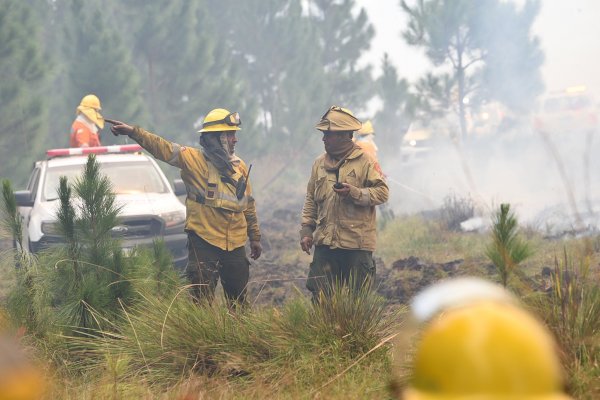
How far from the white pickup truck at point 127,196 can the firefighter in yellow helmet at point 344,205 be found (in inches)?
104

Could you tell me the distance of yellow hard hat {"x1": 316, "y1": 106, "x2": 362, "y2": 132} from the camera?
6258mm

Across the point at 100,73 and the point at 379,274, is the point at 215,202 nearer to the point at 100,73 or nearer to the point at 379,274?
the point at 379,274

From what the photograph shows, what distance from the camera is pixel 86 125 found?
11.0m

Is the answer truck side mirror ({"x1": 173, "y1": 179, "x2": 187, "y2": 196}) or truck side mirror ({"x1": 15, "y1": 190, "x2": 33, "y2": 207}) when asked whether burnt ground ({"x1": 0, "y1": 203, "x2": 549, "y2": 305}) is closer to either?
truck side mirror ({"x1": 173, "y1": 179, "x2": 187, "y2": 196})

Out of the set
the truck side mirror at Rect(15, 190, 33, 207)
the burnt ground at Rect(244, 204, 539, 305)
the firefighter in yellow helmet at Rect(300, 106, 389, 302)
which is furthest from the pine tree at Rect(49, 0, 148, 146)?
the firefighter in yellow helmet at Rect(300, 106, 389, 302)

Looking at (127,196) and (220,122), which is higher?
(220,122)

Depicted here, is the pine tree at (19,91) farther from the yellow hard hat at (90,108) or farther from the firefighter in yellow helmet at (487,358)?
the firefighter in yellow helmet at (487,358)

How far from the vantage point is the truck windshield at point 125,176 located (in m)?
9.71

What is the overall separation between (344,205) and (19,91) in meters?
13.2

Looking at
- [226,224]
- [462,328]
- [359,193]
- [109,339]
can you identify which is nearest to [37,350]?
[109,339]

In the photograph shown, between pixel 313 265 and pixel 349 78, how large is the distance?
34.0 m

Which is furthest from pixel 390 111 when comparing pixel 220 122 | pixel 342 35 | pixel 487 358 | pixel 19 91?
pixel 487 358

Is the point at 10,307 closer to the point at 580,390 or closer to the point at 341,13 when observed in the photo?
the point at 580,390

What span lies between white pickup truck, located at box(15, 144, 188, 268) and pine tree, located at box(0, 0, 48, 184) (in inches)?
303
